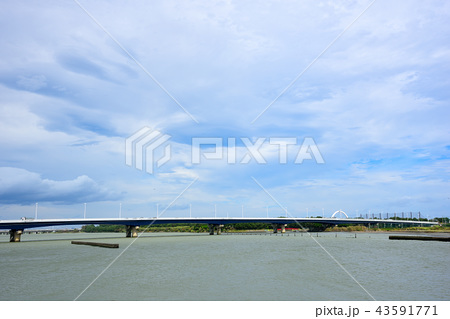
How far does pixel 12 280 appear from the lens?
3503 centimetres

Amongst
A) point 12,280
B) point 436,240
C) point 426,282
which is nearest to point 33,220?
point 12,280

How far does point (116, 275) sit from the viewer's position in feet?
124

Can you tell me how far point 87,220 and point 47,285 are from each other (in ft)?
338

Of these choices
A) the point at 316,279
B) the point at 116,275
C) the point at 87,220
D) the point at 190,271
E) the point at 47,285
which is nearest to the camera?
the point at 47,285

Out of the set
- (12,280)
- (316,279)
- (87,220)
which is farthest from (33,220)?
(316,279)

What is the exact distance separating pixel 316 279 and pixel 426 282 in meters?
9.73
